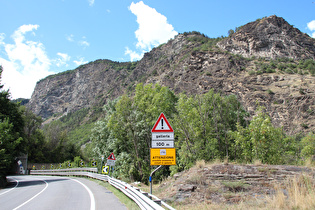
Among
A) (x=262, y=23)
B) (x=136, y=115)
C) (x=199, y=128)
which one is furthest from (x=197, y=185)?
(x=262, y=23)

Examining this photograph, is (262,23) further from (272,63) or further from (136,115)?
(136,115)

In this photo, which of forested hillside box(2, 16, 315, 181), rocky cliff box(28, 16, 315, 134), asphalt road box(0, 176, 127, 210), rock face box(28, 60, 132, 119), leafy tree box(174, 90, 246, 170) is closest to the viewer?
asphalt road box(0, 176, 127, 210)

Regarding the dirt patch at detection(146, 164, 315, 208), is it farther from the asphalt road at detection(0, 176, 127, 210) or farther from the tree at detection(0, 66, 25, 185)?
the tree at detection(0, 66, 25, 185)

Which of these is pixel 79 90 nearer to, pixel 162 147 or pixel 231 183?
→ pixel 231 183

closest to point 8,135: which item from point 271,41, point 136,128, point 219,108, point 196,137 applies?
point 136,128

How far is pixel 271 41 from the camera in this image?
67438mm

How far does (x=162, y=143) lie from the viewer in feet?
21.6

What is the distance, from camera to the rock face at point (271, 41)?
65750 millimetres

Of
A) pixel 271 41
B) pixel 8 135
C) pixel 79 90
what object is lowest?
pixel 8 135

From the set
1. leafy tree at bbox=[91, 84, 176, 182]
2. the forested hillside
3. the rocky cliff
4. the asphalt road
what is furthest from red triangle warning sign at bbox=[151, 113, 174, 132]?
the rocky cliff

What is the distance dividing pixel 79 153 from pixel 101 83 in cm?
11639

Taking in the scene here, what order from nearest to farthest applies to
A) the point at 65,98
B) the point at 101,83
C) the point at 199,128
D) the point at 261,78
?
1. the point at 199,128
2. the point at 261,78
3. the point at 101,83
4. the point at 65,98

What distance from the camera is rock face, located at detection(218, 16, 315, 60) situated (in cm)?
6575

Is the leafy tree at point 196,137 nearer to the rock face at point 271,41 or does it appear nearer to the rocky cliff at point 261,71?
the rocky cliff at point 261,71
